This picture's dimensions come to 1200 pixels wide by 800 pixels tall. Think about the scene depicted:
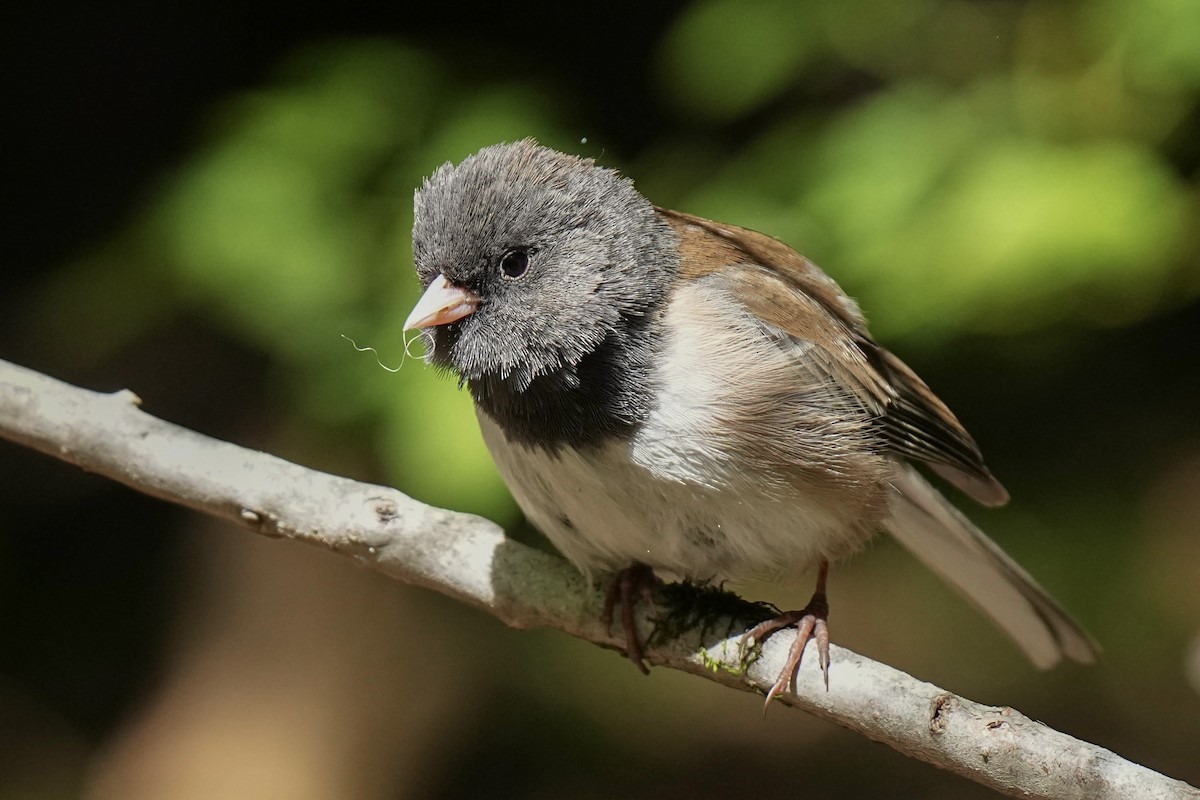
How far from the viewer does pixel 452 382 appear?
2.43m

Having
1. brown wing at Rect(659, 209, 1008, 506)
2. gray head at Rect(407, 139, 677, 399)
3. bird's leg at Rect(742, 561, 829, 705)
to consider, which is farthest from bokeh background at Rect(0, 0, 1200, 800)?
bird's leg at Rect(742, 561, 829, 705)

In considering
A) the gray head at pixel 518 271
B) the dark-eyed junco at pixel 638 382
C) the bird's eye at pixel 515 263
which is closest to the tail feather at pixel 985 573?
the dark-eyed junco at pixel 638 382

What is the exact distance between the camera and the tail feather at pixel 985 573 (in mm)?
2523

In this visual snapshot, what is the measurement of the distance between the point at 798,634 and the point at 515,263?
2.64 feet

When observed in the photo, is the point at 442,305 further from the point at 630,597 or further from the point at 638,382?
the point at 630,597

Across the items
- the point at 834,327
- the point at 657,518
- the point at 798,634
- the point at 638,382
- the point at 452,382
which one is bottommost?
the point at 798,634

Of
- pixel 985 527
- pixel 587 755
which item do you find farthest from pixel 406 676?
pixel 985 527

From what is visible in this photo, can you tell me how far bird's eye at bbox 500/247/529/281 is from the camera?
6.75 ft

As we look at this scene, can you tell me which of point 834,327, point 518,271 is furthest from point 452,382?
point 834,327

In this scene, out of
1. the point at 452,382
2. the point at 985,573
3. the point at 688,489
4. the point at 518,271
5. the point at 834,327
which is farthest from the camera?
the point at 985,573

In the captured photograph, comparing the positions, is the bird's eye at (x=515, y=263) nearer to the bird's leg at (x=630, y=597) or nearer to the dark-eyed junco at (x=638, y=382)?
the dark-eyed junco at (x=638, y=382)

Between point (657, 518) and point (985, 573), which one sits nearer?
point (657, 518)

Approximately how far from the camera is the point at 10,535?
14.2ft

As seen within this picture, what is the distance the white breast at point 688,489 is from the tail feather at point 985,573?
382 millimetres
